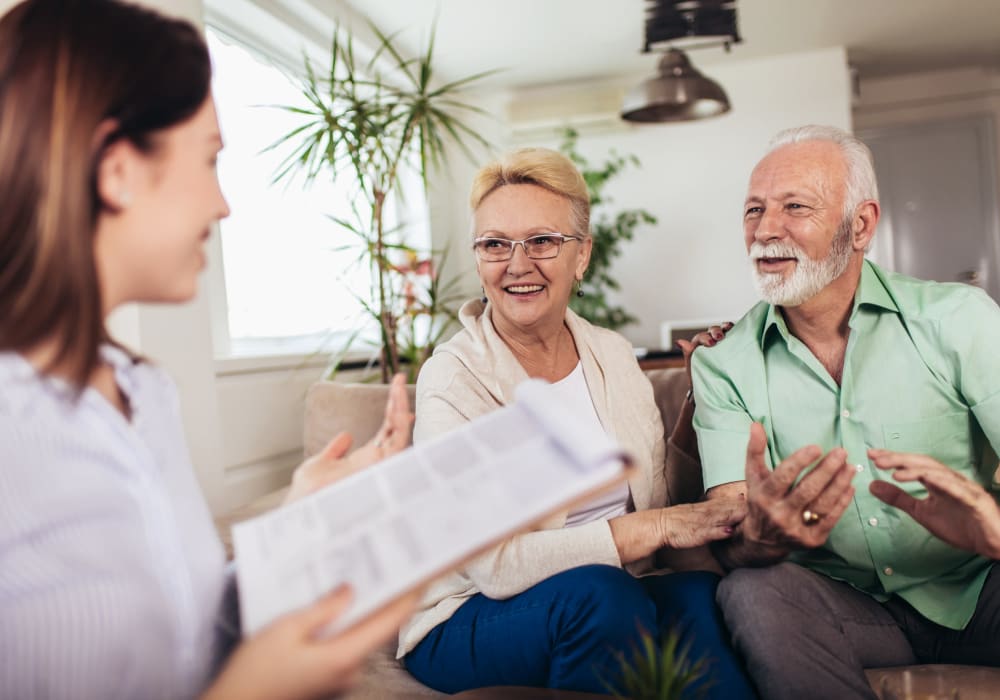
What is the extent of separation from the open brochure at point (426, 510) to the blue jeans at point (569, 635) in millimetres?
671

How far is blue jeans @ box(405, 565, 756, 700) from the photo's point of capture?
1.34 metres

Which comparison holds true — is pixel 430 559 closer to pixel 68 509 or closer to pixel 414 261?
pixel 68 509

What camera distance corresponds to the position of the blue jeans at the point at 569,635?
1.34 m

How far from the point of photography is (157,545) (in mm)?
694

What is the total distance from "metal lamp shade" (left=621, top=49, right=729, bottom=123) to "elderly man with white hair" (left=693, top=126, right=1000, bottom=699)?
1.94 metres

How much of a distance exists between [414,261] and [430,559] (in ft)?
9.88

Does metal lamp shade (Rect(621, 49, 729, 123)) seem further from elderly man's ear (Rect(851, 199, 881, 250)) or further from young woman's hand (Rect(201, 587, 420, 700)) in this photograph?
young woman's hand (Rect(201, 587, 420, 700))

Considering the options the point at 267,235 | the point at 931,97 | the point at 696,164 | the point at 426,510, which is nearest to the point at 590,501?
the point at 426,510

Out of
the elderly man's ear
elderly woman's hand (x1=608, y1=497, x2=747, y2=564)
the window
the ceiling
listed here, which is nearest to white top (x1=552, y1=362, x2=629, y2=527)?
elderly woman's hand (x1=608, y1=497, x2=747, y2=564)

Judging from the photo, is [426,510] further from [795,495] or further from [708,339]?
[708,339]

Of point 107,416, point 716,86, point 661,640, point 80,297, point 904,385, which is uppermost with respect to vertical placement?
point 716,86

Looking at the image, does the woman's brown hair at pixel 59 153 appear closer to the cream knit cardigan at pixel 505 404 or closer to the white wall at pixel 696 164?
the cream knit cardigan at pixel 505 404

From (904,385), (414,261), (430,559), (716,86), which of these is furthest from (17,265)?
(716,86)

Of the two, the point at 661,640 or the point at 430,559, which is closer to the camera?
the point at 430,559
